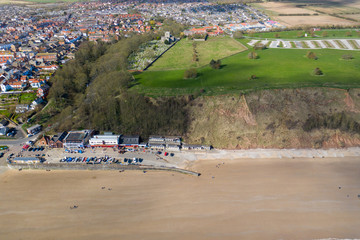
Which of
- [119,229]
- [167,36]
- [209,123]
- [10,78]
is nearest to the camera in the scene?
[119,229]

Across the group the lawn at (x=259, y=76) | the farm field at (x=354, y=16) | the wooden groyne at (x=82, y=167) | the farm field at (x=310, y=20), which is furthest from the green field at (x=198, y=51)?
the farm field at (x=354, y=16)

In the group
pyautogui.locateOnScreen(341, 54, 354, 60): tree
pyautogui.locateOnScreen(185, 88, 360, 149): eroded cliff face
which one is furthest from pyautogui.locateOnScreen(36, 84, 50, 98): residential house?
pyautogui.locateOnScreen(341, 54, 354, 60): tree

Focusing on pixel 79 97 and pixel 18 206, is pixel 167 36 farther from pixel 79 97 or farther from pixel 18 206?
pixel 18 206

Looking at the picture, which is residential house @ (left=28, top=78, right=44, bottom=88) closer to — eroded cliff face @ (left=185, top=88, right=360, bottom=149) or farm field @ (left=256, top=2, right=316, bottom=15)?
eroded cliff face @ (left=185, top=88, right=360, bottom=149)

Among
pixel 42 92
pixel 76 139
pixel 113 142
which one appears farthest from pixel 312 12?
pixel 76 139

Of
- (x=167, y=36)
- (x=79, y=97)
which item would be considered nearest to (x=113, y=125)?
(x=79, y=97)

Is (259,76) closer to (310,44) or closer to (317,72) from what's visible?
(317,72)
